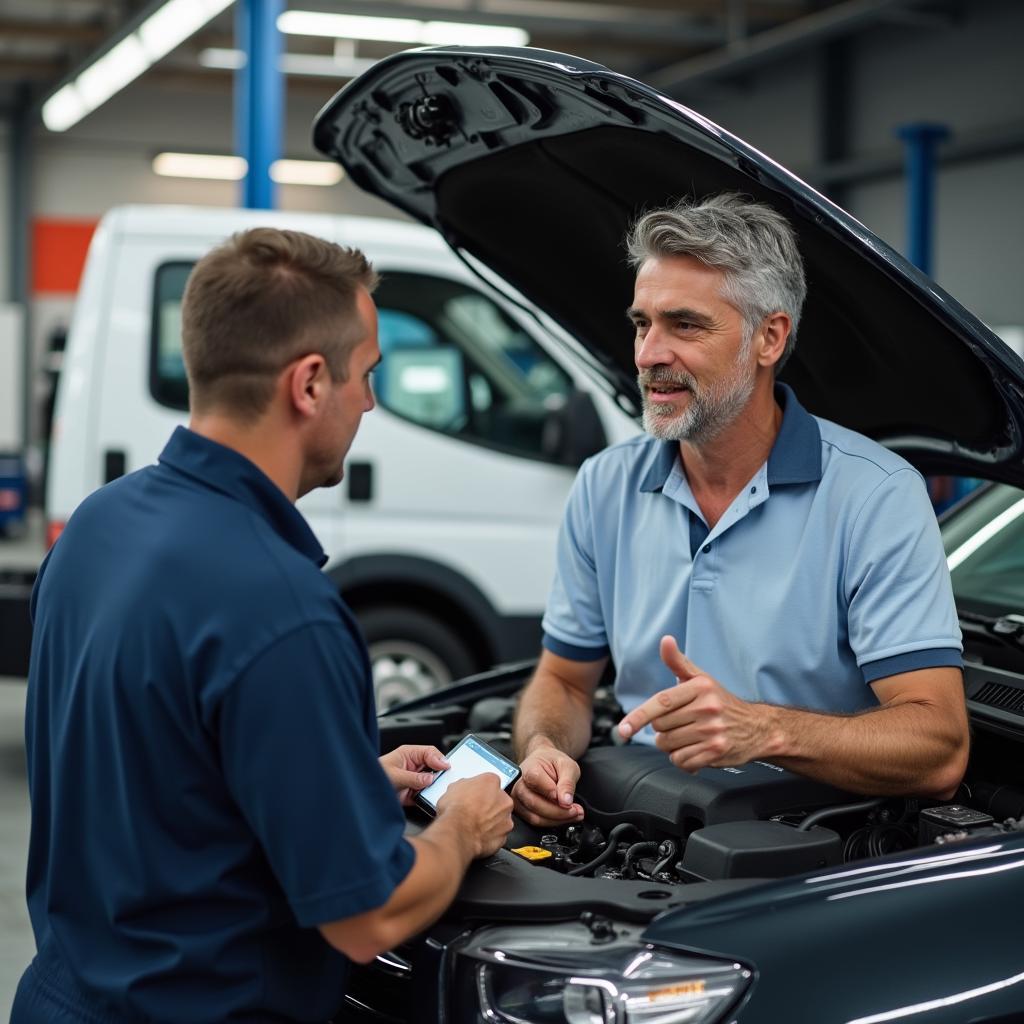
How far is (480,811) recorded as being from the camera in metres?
1.65

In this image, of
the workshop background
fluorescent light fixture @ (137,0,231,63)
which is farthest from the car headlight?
the workshop background

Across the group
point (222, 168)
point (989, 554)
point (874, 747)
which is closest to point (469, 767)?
point (874, 747)

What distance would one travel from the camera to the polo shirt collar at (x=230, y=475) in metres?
1.46

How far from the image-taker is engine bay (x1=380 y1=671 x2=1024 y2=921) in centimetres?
160

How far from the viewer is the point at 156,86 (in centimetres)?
1605

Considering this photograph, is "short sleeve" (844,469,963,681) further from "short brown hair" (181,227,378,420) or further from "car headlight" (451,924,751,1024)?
"short brown hair" (181,227,378,420)

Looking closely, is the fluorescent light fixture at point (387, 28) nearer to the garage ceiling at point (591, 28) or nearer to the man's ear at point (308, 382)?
the garage ceiling at point (591, 28)

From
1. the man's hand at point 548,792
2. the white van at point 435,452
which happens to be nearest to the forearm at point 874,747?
the man's hand at point 548,792

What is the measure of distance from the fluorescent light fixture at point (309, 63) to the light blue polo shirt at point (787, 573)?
10.1m

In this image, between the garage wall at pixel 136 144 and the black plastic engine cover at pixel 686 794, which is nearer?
the black plastic engine cover at pixel 686 794

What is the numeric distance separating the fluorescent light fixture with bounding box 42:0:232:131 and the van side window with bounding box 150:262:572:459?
3964 mm

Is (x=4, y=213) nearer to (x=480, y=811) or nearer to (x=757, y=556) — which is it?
(x=757, y=556)

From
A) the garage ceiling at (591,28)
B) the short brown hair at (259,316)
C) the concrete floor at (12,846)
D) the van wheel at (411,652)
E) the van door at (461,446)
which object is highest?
the garage ceiling at (591,28)

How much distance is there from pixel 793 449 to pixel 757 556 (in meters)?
0.18
